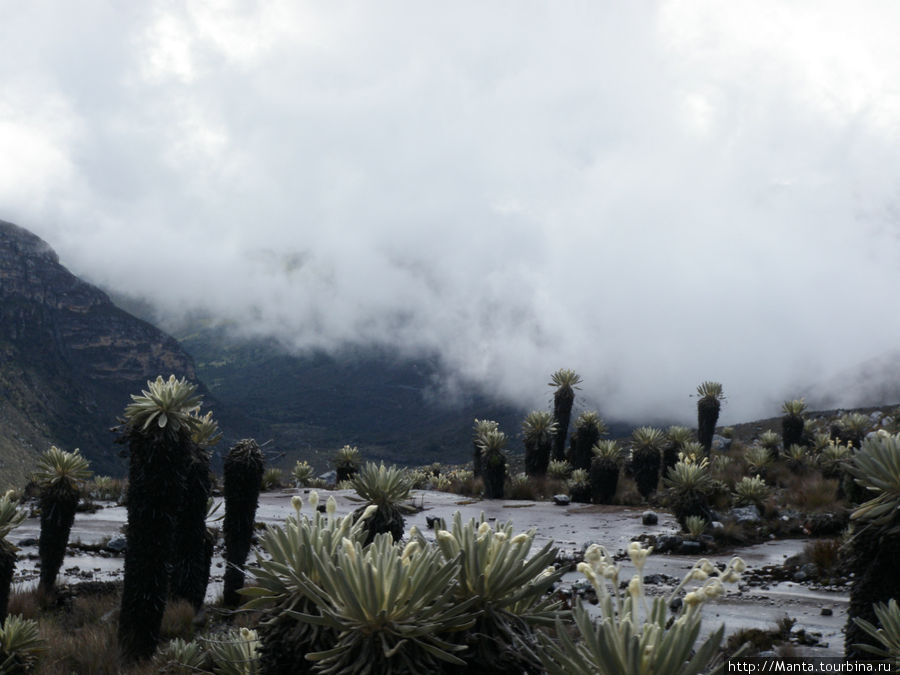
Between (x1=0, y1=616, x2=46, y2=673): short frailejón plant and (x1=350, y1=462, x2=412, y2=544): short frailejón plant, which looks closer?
(x1=0, y1=616, x2=46, y2=673): short frailejón plant

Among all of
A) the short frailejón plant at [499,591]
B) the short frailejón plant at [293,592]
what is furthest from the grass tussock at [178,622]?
the short frailejón plant at [499,591]

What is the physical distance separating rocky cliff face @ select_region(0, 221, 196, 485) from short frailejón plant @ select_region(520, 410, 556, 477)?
38383 millimetres

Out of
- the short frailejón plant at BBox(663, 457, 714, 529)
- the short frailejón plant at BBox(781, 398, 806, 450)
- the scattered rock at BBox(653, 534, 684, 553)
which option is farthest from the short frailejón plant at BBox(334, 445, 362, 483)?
the short frailejón plant at BBox(781, 398, 806, 450)

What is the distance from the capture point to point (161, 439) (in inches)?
380

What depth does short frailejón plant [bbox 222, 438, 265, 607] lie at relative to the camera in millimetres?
12461

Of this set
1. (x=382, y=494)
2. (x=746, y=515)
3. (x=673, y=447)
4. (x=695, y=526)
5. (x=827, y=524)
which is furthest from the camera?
(x=673, y=447)

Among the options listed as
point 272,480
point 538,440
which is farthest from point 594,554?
point 272,480

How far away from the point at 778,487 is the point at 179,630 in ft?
70.7

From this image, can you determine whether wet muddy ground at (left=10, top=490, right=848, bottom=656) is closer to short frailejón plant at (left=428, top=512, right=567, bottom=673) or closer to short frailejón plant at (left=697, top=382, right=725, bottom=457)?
short frailejón plant at (left=428, top=512, right=567, bottom=673)

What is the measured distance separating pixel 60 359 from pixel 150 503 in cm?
8398

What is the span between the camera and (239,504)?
41.1 feet

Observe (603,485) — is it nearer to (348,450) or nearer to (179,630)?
(348,450)

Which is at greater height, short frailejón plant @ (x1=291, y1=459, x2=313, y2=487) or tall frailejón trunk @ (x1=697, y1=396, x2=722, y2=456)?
tall frailejón trunk @ (x1=697, y1=396, x2=722, y2=456)

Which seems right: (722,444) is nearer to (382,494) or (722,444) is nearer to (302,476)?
(302,476)
